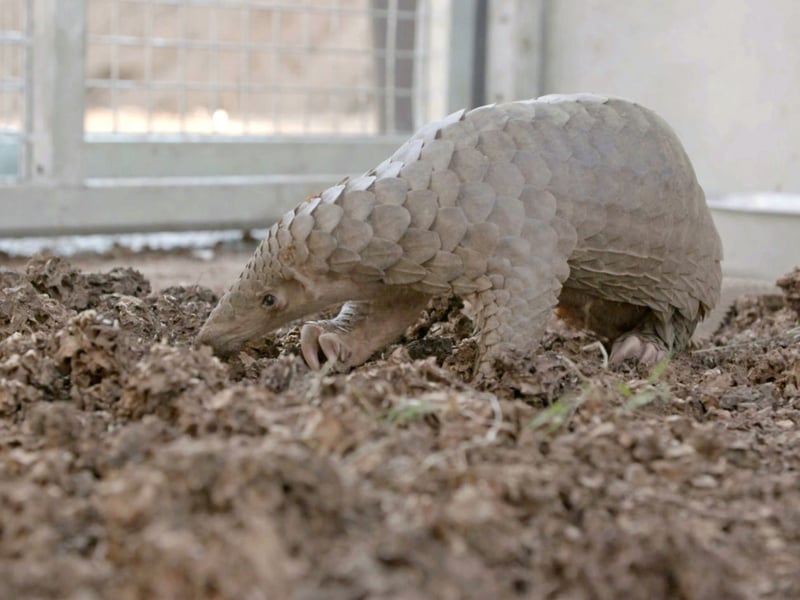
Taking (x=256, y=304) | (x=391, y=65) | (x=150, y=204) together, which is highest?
(x=391, y=65)

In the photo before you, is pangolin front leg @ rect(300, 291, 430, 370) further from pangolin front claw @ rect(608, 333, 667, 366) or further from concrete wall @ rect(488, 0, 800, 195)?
concrete wall @ rect(488, 0, 800, 195)

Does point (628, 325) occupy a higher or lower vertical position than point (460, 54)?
lower

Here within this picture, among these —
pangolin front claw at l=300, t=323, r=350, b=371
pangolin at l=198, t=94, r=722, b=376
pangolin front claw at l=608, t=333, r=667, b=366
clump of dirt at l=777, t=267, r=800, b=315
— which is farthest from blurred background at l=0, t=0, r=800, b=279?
pangolin front claw at l=300, t=323, r=350, b=371

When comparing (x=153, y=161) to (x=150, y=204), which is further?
(x=153, y=161)

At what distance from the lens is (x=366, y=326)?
3266mm

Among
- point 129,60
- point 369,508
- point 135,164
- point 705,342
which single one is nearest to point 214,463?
point 369,508

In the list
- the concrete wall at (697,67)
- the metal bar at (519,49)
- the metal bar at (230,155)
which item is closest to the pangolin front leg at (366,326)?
the concrete wall at (697,67)

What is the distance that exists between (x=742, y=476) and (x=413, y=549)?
0.82 metres

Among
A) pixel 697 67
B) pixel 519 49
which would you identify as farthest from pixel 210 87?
pixel 697 67

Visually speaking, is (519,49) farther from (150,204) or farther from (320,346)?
(320,346)

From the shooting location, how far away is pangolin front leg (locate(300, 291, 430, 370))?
3178mm

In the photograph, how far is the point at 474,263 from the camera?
295 cm

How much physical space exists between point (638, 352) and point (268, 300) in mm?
1107

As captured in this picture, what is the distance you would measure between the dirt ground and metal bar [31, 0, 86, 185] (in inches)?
142
